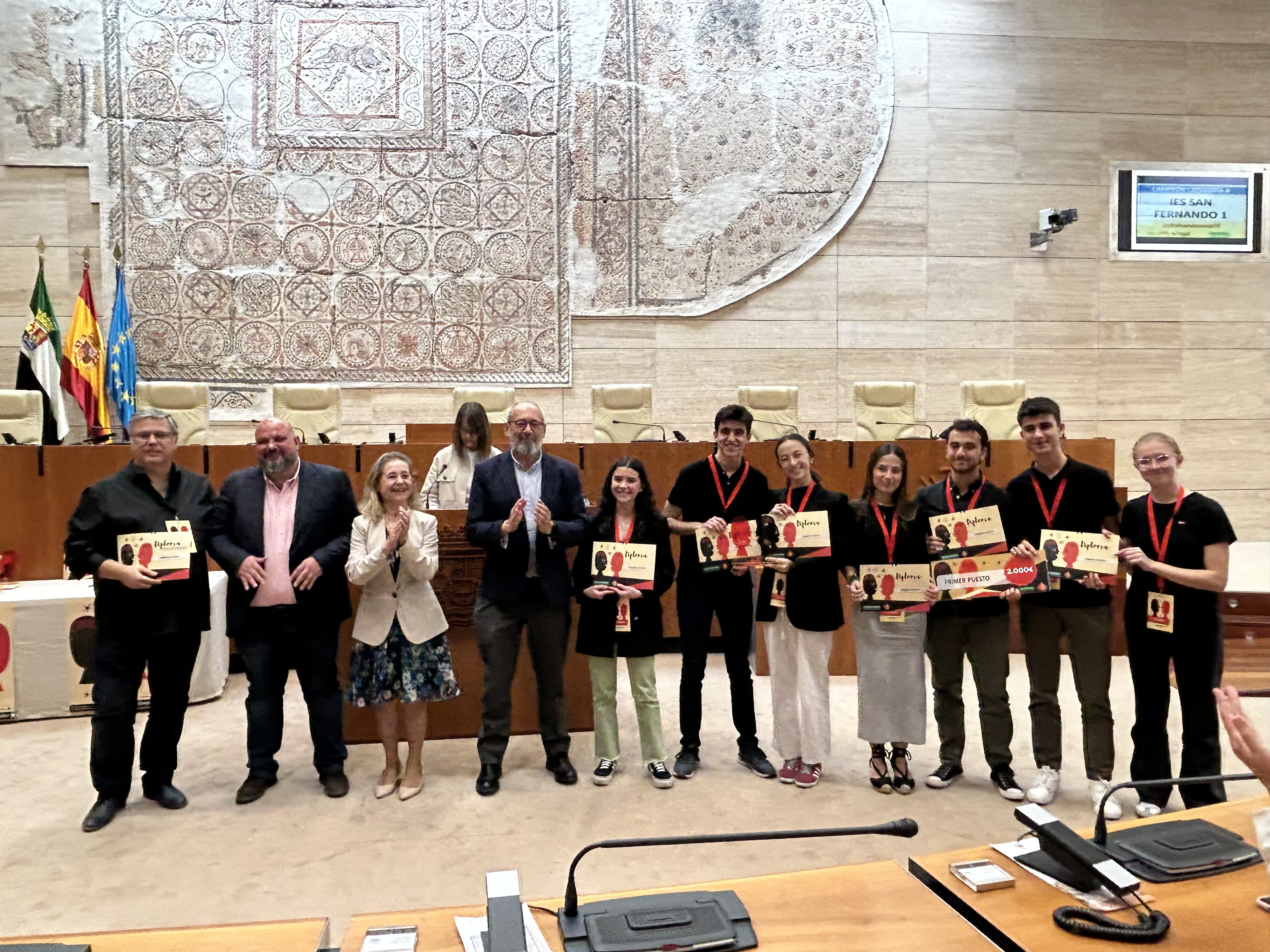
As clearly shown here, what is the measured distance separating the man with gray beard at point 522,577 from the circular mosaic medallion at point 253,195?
5506 millimetres

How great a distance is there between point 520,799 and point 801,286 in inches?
247

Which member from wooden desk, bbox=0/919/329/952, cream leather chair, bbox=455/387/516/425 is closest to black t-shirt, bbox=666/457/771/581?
wooden desk, bbox=0/919/329/952

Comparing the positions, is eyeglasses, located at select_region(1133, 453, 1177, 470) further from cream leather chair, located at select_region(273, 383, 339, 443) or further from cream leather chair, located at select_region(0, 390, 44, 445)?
cream leather chair, located at select_region(0, 390, 44, 445)

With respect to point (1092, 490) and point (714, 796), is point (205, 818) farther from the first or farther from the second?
point (1092, 490)

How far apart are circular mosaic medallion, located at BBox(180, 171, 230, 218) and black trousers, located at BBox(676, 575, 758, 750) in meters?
6.37

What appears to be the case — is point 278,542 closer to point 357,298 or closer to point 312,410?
point 312,410

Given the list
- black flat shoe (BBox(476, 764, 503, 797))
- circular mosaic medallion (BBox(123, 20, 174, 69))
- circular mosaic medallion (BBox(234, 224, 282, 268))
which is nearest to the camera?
black flat shoe (BBox(476, 764, 503, 797))

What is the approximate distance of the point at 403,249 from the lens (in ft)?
28.4

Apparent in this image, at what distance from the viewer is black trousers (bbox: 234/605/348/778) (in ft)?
12.9

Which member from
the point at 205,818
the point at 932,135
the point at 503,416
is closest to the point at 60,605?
the point at 205,818

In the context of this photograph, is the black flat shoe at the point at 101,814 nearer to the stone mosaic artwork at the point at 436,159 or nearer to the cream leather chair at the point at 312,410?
the cream leather chair at the point at 312,410

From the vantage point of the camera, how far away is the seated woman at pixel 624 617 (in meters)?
4.11

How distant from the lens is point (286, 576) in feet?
12.8

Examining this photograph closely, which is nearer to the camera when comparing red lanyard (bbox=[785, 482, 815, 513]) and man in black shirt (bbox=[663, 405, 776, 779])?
red lanyard (bbox=[785, 482, 815, 513])
